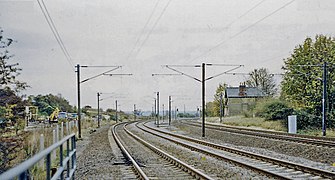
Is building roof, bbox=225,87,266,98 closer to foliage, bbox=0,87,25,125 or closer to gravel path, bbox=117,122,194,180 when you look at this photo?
gravel path, bbox=117,122,194,180

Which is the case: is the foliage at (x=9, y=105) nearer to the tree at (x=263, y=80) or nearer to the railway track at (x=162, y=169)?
the railway track at (x=162, y=169)

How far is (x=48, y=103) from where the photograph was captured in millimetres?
64000

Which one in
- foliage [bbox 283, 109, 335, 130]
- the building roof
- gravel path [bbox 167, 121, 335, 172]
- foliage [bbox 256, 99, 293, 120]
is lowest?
gravel path [bbox 167, 121, 335, 172]

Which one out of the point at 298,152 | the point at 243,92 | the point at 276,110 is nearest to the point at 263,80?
the point at 243,92

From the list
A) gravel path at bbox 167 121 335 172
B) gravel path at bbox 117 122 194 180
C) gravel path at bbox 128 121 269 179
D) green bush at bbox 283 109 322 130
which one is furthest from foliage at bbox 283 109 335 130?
gravel path at bbox 117 122 194 180

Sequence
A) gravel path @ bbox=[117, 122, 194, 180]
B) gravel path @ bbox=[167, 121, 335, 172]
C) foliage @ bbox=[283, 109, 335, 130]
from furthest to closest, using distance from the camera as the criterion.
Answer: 1. foliage @ bbox=[283, 109, 335, 130]
2. gravel path @ bbox=[167, 121, 335, 172]
3. gravel path @ bbox=[117, 122, 194, 180]

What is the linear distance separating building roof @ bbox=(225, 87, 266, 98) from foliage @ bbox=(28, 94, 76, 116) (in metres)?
34.5

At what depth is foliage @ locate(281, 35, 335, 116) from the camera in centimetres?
4722

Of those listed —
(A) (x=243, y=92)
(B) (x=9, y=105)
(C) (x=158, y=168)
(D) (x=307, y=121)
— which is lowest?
(C) (x=158, y=168)

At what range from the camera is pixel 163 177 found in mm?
14750

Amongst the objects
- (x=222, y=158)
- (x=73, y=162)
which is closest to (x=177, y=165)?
(x=222, y=158)

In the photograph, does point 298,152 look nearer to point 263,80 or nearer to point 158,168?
point 158,168

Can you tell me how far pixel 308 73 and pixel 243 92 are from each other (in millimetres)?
54928

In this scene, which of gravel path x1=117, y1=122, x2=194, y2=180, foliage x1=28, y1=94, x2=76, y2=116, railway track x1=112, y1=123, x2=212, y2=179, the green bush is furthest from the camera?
foliage x1=28, y1=94, x2=76, y2=116
